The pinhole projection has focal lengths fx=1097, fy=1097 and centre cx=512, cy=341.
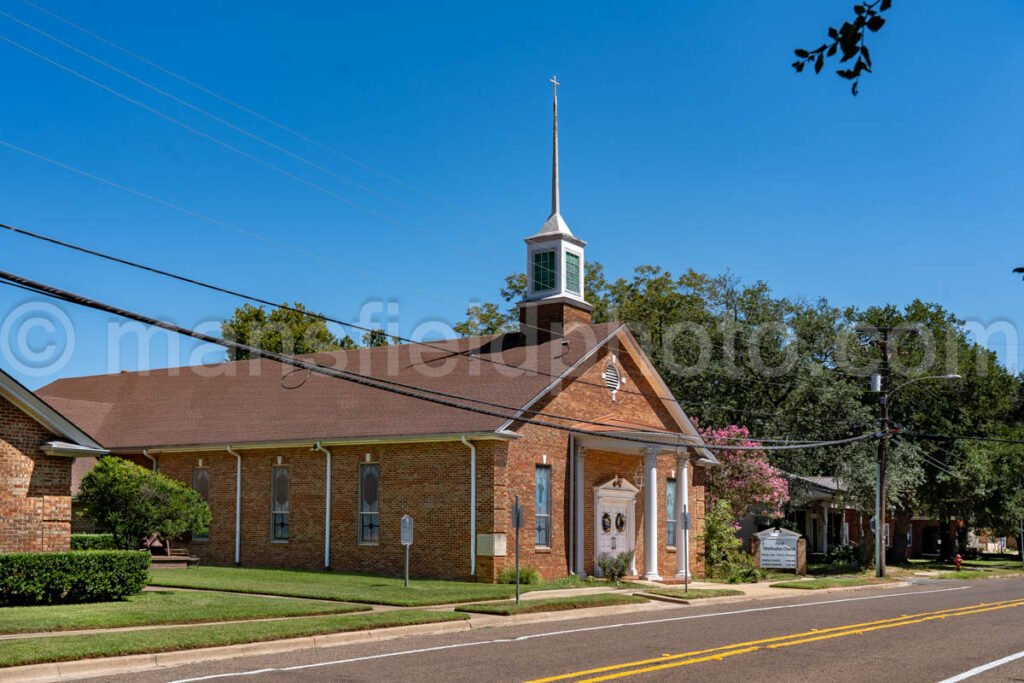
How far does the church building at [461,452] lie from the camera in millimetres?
30062

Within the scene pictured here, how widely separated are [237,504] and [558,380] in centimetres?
1105

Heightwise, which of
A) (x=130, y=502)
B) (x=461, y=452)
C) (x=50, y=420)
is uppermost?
(x=50, y=420)

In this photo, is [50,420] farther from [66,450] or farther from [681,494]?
[681,494]

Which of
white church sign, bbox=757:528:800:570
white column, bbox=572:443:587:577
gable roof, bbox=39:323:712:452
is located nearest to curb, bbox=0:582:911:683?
white column, bbox=572:443:587:577

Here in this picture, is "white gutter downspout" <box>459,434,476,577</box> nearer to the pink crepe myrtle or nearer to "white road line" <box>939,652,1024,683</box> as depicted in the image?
"white road line" <box>939,652,1024,683</box>

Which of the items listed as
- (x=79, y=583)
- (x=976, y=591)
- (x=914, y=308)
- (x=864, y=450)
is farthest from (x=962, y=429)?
(x=79, y=583)

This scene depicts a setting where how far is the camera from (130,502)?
27.7 m

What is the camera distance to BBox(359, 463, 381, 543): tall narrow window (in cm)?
3134

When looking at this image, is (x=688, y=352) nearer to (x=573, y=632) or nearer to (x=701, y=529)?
(x=701, y=529)

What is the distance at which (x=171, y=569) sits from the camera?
31.8 metres

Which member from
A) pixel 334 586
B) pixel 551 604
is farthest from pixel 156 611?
pixel 551 604

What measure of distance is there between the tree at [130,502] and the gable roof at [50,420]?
4.68 m

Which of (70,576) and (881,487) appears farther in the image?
(881,487)

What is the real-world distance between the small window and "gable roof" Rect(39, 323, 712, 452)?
1.88 m
